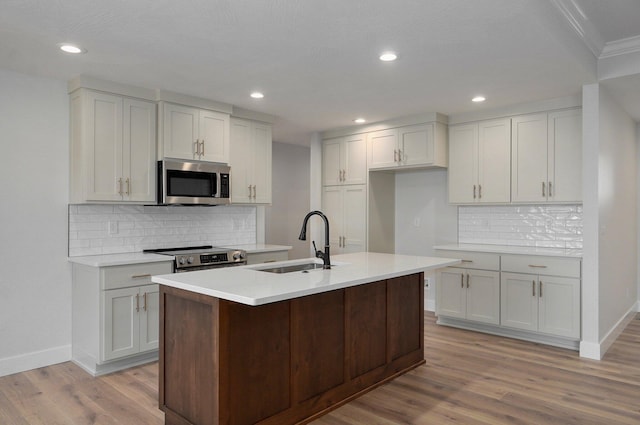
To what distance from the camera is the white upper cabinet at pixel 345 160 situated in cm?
585

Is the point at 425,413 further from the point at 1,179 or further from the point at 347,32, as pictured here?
the point at 1,179

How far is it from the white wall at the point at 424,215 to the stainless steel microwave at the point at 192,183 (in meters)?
2.54

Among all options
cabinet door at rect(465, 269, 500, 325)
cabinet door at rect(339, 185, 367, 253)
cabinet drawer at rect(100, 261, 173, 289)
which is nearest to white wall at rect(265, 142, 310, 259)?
cabinet door at rect(339, 185, 367, 253)

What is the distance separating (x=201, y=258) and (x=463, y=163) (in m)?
3.12

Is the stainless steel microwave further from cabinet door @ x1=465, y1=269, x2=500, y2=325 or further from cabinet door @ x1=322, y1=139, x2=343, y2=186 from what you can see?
cabinet door @ x1=465, y1=269, x2=500, y2=325

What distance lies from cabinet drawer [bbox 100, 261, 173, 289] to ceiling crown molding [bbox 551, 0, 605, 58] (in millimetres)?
3551

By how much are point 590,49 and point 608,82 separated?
478 mm

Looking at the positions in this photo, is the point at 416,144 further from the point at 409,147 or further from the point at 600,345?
the point at 600,345

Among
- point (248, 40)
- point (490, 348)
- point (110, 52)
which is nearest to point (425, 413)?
point (490, 348)

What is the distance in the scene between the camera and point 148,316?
150 inches

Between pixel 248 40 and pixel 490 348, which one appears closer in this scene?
pixel 248 40

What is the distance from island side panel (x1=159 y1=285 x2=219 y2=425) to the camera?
2.33 m

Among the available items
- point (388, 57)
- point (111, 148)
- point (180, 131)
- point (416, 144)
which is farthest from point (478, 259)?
point (111, 148)

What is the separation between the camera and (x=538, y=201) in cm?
459
